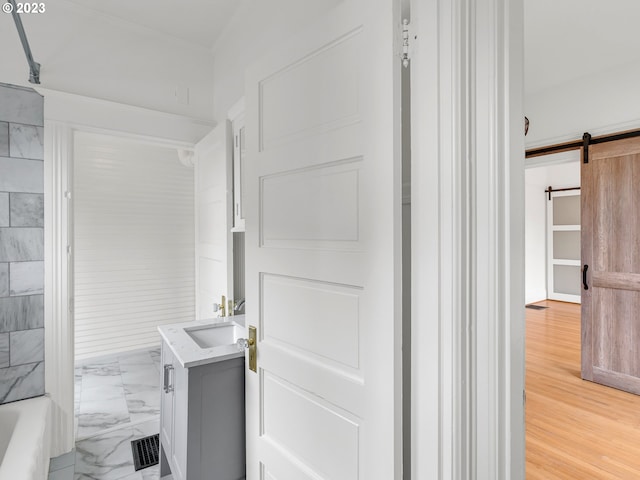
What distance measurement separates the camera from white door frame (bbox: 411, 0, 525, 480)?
0.82 meters

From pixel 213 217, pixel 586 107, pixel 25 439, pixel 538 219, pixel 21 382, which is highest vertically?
pixel 586 107

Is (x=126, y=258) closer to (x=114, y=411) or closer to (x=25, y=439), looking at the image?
(x=114, y=411)

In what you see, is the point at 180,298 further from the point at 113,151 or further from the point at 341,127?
the point at 341,127

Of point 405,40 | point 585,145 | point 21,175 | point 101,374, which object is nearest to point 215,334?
point 21,175

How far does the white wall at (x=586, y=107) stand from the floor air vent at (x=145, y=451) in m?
4.30

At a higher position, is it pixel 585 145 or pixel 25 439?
pixel 585 145

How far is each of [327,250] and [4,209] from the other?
2.15 meters

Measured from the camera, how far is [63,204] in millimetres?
2213

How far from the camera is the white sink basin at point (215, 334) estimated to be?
195 centimetres

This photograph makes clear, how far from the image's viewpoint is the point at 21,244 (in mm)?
2102

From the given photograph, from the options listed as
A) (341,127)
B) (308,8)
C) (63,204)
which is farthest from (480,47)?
(63,204)

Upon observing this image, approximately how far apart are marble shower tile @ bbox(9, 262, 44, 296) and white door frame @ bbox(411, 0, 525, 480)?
7.92 feet

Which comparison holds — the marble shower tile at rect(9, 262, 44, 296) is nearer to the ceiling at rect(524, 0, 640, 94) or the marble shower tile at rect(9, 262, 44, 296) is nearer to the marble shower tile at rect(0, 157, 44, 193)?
the marble shower tile at rect(0, 157, 44, 193)

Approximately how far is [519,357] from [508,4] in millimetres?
860
